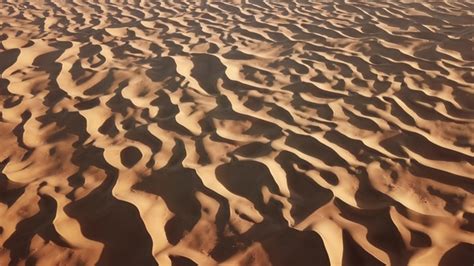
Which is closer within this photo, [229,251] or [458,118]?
[229,251]

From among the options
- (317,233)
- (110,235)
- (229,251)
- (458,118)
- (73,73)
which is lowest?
(73,73)

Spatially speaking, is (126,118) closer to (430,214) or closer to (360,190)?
(360,190)

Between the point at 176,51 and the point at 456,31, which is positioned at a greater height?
the point at 456,31

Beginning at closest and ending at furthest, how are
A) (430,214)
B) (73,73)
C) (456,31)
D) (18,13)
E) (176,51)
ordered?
(430,214) → (73,73) → (176,51) → (456,31) → (18,13)

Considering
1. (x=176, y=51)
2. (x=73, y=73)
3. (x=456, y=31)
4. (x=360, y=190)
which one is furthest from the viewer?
(x=456, y=31)

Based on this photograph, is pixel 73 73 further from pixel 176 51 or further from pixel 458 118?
pixel 458 118

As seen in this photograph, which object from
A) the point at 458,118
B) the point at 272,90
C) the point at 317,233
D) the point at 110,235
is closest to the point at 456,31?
the point at 458,118
